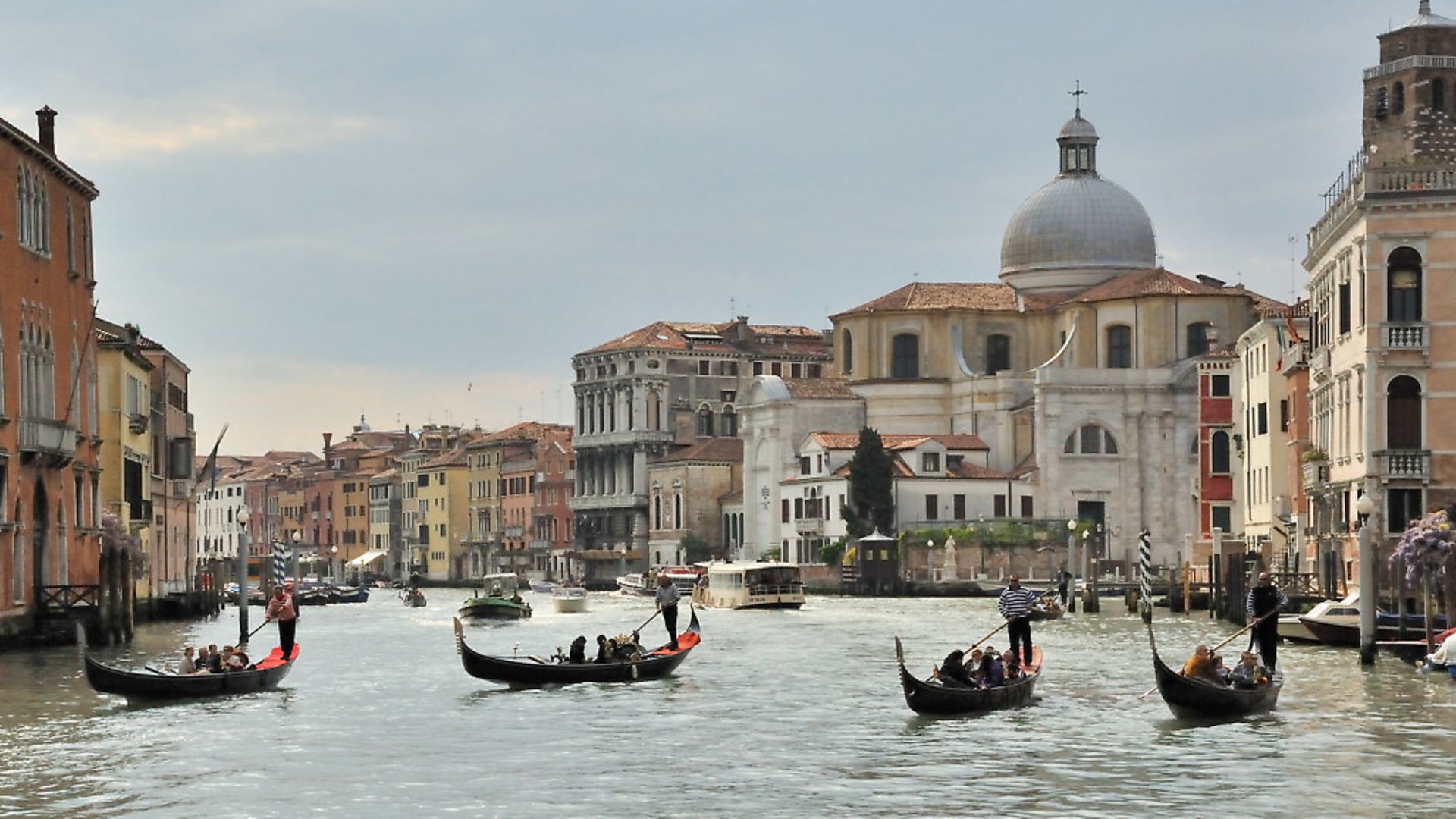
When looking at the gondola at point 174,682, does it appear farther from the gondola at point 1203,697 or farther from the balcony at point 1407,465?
the balcony at point 1407,465

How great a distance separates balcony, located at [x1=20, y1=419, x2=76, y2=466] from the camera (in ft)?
116

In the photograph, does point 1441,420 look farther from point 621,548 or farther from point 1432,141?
point 621,548

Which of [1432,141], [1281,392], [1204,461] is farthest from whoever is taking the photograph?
[1204,461]

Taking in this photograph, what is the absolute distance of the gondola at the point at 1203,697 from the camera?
23.1 metres

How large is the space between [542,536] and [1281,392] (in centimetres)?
6482

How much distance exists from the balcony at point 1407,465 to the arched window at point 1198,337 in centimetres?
4518

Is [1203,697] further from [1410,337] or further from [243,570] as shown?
[243,570]

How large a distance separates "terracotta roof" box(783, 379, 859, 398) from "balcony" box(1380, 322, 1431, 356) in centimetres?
5126

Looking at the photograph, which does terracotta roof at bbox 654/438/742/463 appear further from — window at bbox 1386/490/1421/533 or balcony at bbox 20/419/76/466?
balcony at bbox 20/419/76/466

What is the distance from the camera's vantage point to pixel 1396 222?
38125mm

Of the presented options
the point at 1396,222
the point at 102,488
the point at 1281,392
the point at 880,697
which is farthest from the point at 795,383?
the point at 880,697

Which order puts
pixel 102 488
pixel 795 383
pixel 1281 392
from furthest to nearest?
pixel 795 383
pixel 1281 392
pixel 102 488

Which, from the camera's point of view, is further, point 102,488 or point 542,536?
point 542,536

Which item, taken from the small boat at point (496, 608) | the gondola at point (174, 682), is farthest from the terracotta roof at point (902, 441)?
the gondola at point (174, 682)
